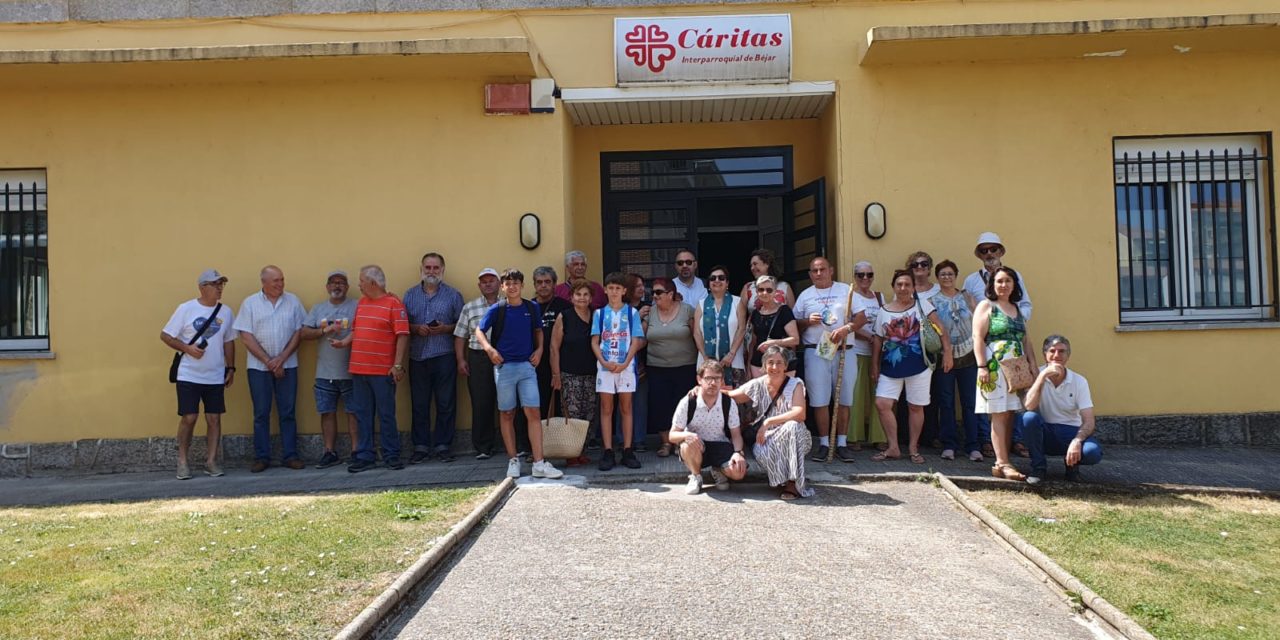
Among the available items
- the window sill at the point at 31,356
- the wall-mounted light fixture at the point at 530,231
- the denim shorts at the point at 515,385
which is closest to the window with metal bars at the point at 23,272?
the window sill at the point at 31,356

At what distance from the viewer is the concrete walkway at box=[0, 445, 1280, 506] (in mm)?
7121

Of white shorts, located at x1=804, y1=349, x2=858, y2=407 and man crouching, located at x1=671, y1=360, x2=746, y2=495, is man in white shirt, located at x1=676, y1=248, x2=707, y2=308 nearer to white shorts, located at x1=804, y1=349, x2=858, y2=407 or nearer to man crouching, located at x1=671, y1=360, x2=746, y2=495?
white shorts, located at x1=804, y1=349, x2=858, y2=407

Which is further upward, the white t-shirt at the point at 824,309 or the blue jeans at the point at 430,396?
the white t-shirt at the point at 824,309

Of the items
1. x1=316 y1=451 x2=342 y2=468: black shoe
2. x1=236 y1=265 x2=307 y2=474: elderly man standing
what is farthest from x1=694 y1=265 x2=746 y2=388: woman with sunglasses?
x1=236 y1=265 x2=307 y2=474: elderly man standing

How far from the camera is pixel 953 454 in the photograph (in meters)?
7.80

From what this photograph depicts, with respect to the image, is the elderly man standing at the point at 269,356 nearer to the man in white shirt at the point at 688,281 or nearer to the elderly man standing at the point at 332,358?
the elderly man standing at the point at 332,358

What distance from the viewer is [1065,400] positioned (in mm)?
6793

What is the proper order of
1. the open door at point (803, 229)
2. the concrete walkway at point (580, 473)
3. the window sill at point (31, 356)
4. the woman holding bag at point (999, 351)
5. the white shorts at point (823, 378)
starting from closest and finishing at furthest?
the woman holding bag at point (999, 351) → the concrete walkway at point (580, 473) → the white shorts at point (823, 378) → the window sill at point (31, 356) → the open door at point (803, 229)

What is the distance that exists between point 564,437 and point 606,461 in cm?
40

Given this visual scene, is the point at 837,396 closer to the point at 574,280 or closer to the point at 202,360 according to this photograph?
the point at 574,280

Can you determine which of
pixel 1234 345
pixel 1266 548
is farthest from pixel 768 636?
pixel 1234 345

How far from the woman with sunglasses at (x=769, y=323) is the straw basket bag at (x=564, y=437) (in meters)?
1.52

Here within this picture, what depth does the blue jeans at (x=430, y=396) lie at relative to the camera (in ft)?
27.8

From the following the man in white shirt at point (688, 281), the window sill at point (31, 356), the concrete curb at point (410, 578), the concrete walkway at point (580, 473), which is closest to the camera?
the concrete curb at point (410, 578)
